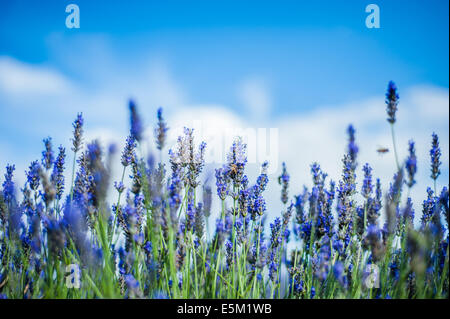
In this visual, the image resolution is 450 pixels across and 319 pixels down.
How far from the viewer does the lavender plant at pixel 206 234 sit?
1805 millimetres

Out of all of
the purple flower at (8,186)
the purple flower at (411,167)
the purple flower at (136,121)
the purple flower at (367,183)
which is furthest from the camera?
the purple flower at (8,186)

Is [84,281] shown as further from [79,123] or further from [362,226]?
[362,226]

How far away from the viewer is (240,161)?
7.34 feet

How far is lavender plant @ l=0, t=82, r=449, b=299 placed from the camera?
1.80 meters

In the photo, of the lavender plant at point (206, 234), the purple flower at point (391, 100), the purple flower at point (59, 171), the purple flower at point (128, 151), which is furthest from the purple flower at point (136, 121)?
the purple flower at point (391, 100)

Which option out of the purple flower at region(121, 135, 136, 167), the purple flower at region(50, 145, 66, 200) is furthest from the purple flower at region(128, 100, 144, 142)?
the purple flower at region(50, 145, 66, 200)

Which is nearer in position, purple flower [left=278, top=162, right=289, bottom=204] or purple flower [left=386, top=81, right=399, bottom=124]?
purple flower [left=386, top=81, right=399, bottom=124]

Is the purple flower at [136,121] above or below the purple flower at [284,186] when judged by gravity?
above

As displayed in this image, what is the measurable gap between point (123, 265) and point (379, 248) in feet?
5.22

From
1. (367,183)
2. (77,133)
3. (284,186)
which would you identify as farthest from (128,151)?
(367,183)

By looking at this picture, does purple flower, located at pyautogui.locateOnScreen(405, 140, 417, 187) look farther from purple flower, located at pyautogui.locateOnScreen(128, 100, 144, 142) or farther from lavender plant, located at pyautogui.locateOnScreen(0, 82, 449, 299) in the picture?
purple flower, located at pyautogui.locateOnScreen(128, 100, 144, 142)

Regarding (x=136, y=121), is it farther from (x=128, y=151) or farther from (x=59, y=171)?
(x=59, y=171)

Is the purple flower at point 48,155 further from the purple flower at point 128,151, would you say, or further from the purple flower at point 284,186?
the purple flower at point 284,186
